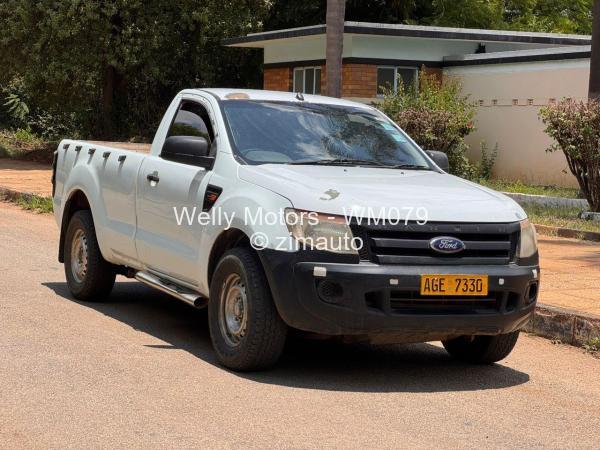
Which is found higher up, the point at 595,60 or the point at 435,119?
the point at 595,60

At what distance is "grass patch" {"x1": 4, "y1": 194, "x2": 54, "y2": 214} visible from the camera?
17.5 meters

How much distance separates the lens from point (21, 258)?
1182 centimetres

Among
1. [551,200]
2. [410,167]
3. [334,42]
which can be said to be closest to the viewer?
[410,167]

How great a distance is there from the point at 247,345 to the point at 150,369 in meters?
0.65

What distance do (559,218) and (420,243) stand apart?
9.75m

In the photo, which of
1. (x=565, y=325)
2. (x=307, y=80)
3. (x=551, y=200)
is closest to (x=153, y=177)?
(x=565, y=325)

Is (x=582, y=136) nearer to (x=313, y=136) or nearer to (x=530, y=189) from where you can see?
(x=530, y=189)

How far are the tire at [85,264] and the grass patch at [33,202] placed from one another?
7.77 metres

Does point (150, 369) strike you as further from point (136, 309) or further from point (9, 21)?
point (9, 21)

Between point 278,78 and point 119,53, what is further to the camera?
point 278,78

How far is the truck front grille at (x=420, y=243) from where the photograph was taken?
656 cm

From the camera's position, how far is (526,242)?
7.04 meters

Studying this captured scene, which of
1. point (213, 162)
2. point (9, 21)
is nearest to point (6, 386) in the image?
point (213, 162)

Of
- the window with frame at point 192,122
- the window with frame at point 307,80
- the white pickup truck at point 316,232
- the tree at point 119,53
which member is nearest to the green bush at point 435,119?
the window with frame at point 307,80
